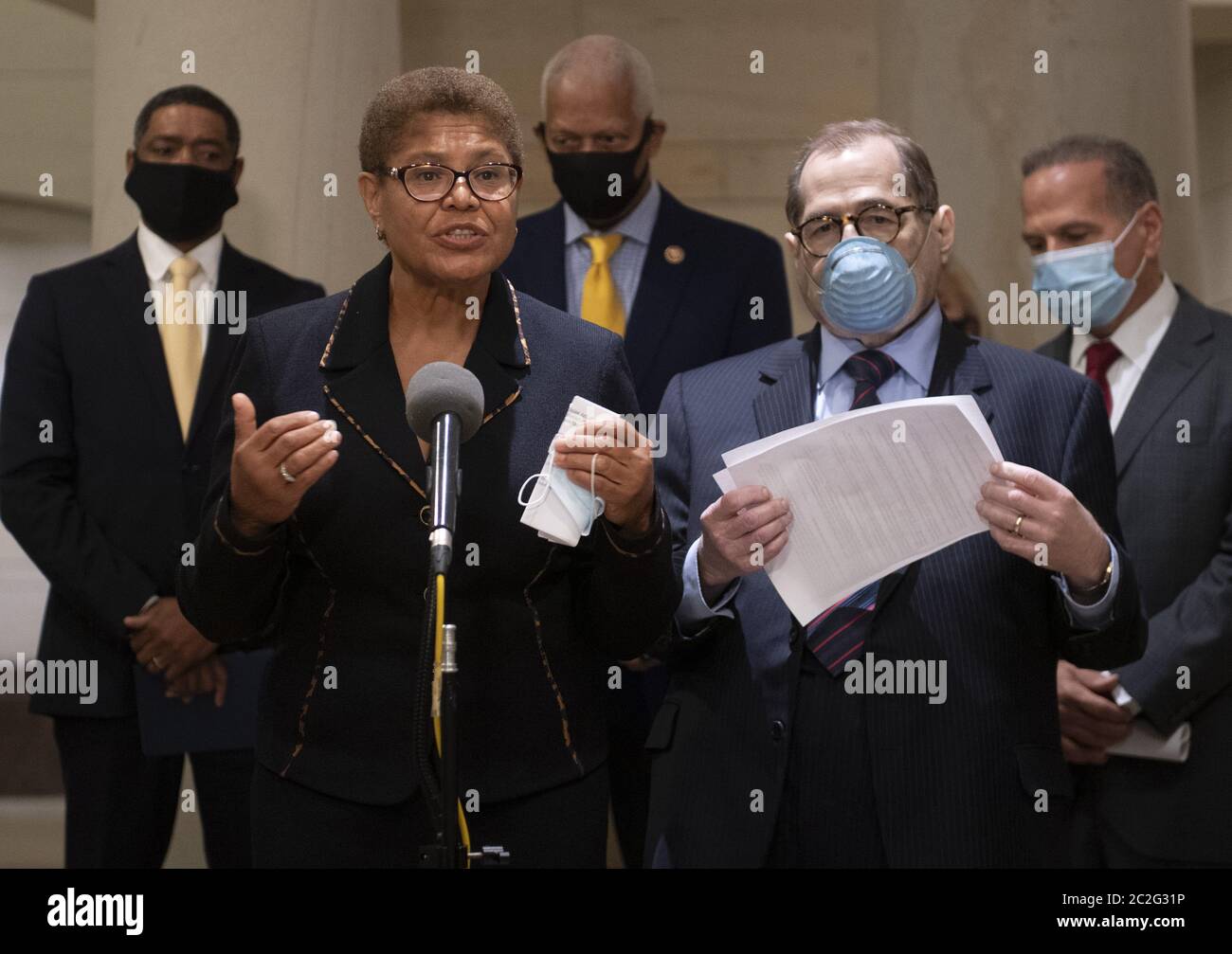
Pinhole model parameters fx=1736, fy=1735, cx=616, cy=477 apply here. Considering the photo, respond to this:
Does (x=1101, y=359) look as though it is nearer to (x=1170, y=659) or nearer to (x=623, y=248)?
(x=1170, y=659)

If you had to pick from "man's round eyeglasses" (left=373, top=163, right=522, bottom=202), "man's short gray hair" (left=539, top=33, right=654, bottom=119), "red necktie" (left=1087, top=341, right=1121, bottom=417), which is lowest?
"red necktie" (left=1087, top=341, right=1121, bottom=417)

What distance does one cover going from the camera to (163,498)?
4.38 metres

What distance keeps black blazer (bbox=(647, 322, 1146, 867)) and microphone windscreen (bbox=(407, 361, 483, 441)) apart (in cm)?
86

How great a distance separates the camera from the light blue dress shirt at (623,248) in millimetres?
4531

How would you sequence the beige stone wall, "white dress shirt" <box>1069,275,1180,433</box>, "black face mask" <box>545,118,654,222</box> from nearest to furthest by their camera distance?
"white dress shirt" <box>1069,275,1180,433</box> → "black face mask" <box>545,118,654,222</box> → the beige stone wall

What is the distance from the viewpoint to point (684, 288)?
4445mm

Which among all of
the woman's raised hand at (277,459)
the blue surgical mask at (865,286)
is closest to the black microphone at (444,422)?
the woman's raised hand at (277,459)

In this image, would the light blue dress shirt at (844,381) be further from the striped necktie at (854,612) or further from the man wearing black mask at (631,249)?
the man wearing black mask at (631,249)

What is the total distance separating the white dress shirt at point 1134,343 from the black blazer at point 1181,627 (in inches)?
8.1

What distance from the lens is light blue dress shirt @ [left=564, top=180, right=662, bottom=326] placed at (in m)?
4.53

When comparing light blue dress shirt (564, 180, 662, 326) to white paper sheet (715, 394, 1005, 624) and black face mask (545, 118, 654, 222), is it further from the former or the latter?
white paper sheet (715, 394, 1005, 624)

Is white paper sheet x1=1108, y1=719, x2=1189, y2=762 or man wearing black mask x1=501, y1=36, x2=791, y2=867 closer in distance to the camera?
white paper sheet x1=1108, y1=719, x2=1189, y2=762

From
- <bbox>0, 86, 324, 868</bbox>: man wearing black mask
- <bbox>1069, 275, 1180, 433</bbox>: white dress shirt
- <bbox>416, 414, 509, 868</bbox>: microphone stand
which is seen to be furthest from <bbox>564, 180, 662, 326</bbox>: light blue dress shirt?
<bbox>416, 414, 509, 868</bbox>: microphone stand

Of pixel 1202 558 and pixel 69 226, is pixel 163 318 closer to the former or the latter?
pixel 1202 558
